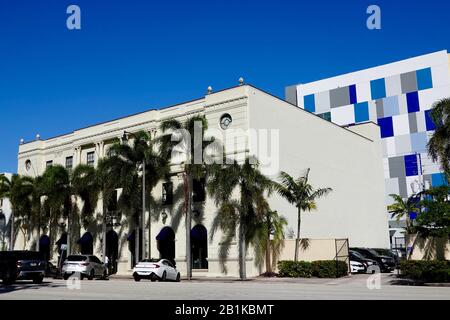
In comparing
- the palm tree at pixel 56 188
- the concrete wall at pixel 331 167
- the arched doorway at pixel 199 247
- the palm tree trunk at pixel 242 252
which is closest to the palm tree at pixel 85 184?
the palm tree at pixel 56 188

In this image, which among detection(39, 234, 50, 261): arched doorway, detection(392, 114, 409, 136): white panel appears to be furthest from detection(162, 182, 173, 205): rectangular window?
detection(392, 114, 409, 136): white panel

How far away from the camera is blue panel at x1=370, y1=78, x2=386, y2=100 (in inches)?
3066

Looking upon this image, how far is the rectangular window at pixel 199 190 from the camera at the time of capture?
122ft

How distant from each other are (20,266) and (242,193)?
13.3m

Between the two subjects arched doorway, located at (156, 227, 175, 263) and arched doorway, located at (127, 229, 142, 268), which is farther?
arched doorway, located at (127, 229, 142, 268)

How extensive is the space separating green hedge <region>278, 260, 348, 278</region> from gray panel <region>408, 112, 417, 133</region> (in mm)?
47678

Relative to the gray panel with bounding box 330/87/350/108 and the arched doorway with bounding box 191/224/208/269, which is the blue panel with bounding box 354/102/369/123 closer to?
the gray panel with bounding box 330/87/350/108

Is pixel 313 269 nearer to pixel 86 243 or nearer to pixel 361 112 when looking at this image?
pixel 86 243

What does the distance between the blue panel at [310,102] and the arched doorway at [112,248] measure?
50.8 metres

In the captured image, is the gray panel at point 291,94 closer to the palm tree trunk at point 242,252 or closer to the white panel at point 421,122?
the white panel at point 421,122

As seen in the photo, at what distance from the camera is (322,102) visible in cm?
8525

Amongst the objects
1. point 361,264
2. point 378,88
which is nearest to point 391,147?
point 378,88

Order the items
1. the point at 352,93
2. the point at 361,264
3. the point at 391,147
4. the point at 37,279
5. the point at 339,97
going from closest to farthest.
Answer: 1. the point at 37,279
2. the point at 361,264
3. the point at 391,147
4. the point at 352,93
5. the point at 339,97

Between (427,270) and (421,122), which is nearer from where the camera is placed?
(427,270)
